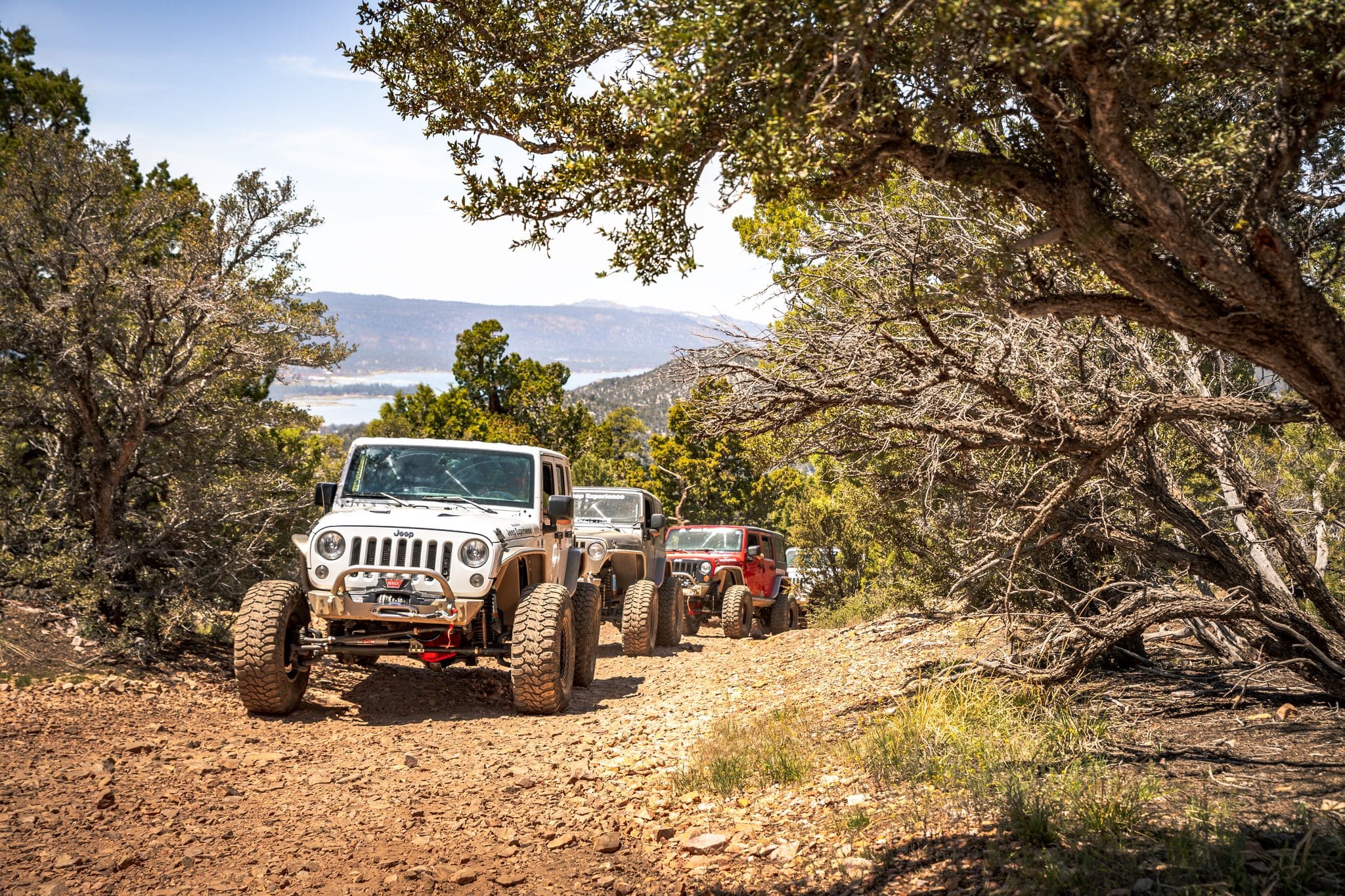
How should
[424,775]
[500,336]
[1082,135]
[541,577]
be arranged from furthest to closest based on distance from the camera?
[500,336], [541,577], [424,775], [1082,135]

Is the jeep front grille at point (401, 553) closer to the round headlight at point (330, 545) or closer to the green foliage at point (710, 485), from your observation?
the round headlight at point (330, 545)

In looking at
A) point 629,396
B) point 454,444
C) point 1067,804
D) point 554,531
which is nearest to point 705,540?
point 554,531

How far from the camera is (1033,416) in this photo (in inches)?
224

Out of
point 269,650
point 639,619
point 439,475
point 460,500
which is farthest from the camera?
point 639,619

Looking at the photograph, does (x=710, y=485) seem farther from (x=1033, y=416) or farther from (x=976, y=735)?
(x=976, y=735)

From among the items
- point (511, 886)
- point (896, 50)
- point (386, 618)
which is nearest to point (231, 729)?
point (386, 618)

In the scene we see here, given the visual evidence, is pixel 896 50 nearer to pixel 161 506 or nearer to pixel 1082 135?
pixel 1082 135

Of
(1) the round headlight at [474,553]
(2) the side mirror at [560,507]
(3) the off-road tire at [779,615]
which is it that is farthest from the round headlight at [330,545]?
(3) the off-road tire at [779,615]

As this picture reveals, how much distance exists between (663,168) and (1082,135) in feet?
5.24

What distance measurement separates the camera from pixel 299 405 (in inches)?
454

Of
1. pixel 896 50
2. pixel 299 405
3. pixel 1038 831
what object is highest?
pixel 896 50

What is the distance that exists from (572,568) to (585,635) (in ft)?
2.87

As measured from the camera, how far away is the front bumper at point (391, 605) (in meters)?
7.14

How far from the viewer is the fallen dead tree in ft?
18.6
